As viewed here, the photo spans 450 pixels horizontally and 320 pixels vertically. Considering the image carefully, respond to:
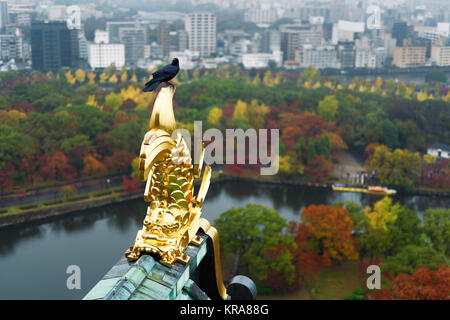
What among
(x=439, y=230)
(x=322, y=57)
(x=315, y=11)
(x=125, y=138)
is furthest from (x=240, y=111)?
(x=315, y=11)

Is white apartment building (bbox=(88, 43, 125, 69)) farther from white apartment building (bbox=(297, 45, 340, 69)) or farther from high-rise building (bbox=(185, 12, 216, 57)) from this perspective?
white apartment building (bbox=(297, 45, 340, 69))

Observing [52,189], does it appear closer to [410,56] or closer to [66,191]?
[66,191]

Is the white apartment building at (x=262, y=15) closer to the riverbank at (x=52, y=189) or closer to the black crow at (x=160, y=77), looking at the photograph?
the riverbank at (x=52, y=189)

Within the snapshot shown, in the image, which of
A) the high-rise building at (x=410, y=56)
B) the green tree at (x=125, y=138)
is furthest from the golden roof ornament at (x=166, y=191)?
the high-rise building at (x=410, y=56)

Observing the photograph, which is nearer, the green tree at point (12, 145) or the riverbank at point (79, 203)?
the riverbank at point (79, 203)

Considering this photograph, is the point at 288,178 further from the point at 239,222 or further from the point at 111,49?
the point at 111,49

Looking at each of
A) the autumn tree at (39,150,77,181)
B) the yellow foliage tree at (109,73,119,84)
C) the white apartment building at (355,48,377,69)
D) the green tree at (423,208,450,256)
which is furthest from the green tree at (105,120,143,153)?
the white apartment building at (355,48,377,69)
